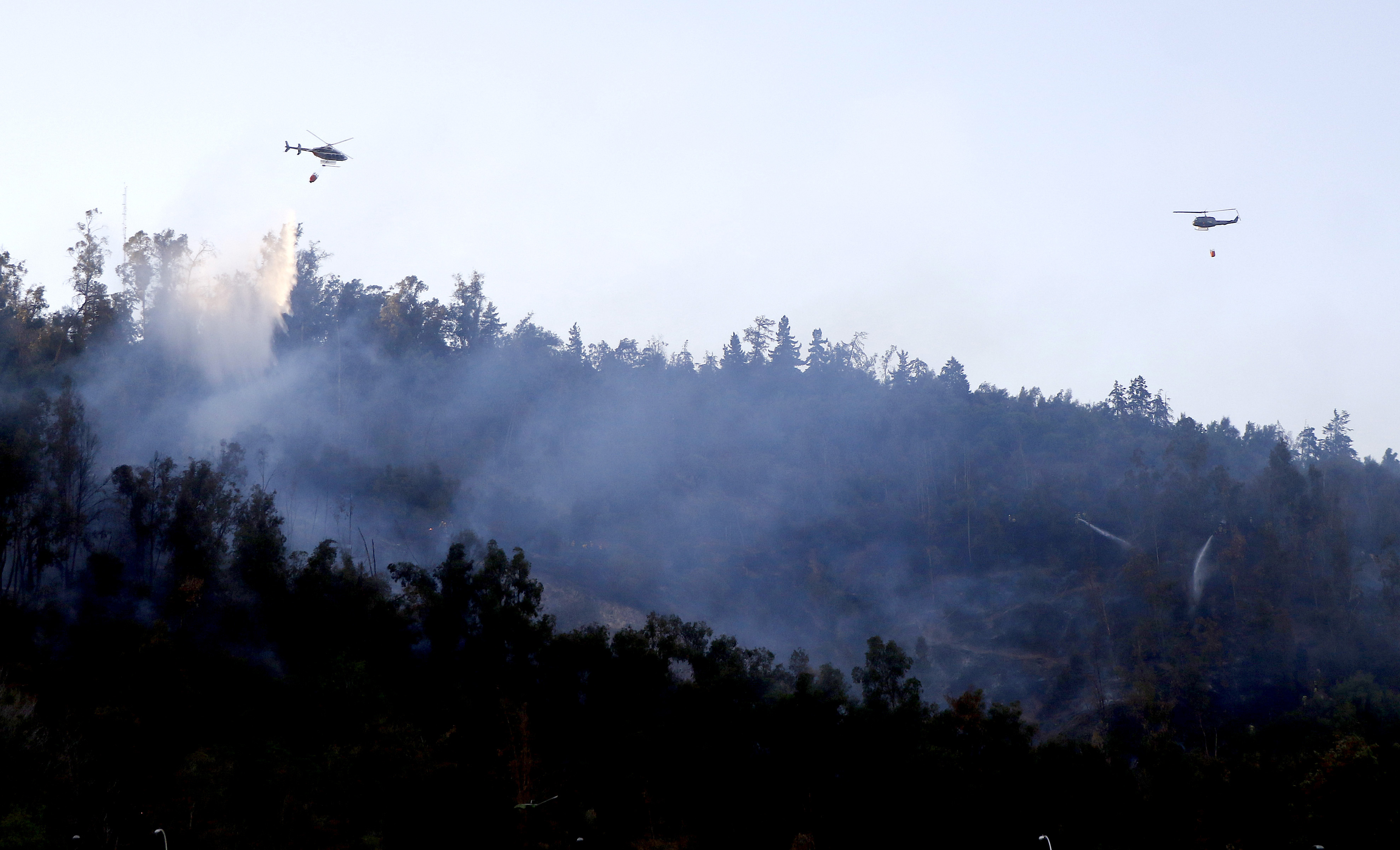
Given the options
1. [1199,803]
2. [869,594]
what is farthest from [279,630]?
[869,594]

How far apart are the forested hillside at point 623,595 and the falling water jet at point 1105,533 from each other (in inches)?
26.6

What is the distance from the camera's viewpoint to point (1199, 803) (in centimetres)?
4341

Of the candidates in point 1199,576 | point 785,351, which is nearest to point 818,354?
point 785,351

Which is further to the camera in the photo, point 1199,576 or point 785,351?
point 785,351

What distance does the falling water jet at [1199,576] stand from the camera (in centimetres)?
7754

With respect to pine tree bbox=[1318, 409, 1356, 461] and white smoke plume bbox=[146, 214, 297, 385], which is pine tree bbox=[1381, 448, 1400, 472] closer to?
pine tree bbox=[1318, 409, 1356, 461]

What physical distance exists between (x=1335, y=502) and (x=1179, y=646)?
21.1 m

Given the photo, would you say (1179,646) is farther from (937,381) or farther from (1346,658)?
(937,381)

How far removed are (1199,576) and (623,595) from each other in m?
45.0

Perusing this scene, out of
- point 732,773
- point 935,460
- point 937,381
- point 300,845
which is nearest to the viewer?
point 300,845

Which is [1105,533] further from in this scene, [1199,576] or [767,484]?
[767,484]

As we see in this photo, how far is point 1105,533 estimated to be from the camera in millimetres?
92500

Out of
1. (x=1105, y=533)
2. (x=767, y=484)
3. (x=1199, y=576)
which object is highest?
(x=767, y=484)

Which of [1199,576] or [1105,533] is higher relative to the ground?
[1105,533]
